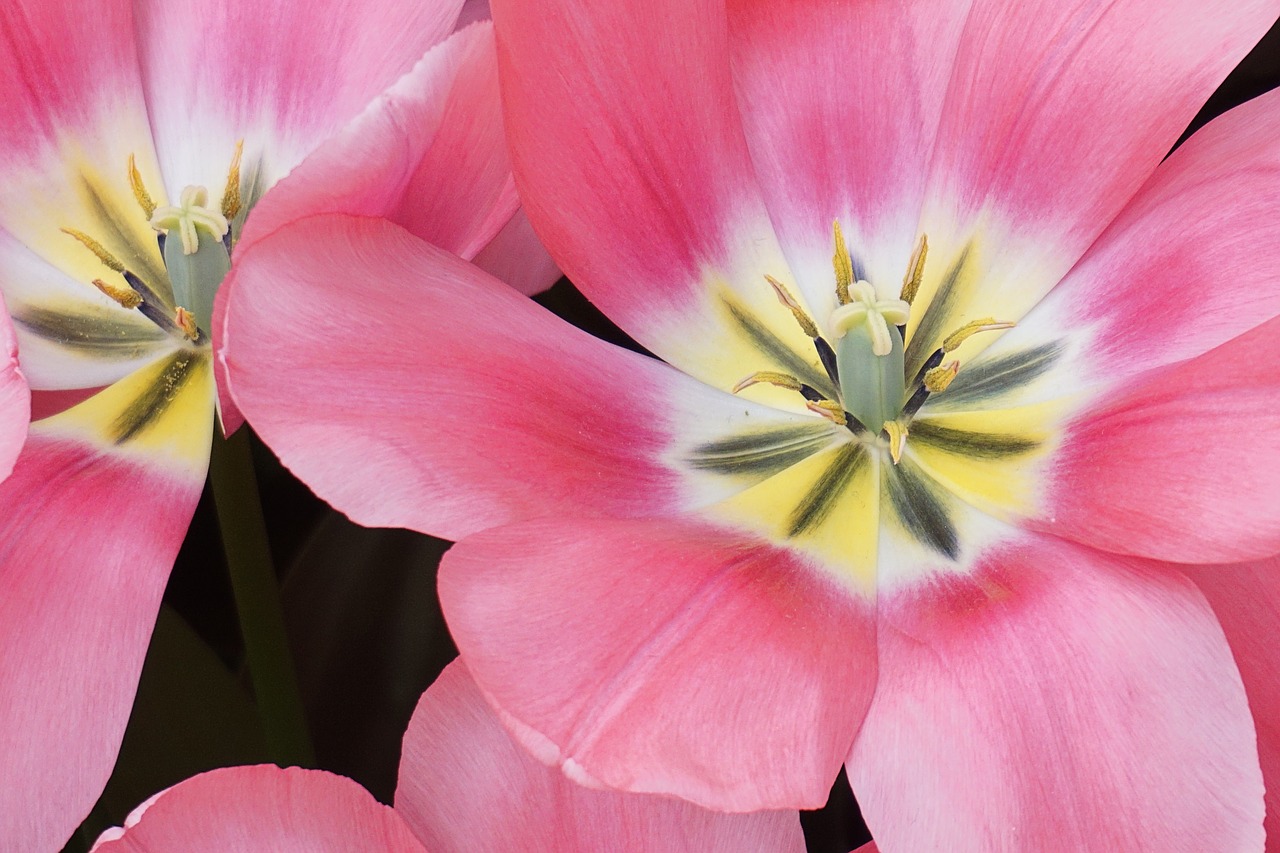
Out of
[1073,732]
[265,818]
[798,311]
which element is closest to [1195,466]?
[1073,732]

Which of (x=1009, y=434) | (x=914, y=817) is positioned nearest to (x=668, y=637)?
(x=914, y=817)

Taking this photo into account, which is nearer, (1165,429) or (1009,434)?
(1165,429)

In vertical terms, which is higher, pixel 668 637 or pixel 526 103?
pixel 526 103

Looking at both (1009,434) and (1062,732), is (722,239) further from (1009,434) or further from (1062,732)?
(1062,732)

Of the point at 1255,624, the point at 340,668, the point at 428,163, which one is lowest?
the point at 340,668

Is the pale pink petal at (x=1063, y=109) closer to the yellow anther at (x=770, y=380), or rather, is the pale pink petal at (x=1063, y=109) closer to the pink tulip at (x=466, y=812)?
the yellow anther at (x=770, y=380)

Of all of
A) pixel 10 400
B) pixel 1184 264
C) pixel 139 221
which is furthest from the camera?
pixel 139 221

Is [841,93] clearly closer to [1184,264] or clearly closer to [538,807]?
[1184,264]
